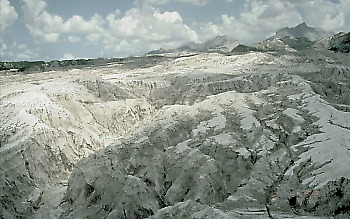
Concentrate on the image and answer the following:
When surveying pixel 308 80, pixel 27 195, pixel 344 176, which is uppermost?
pixel 308 80

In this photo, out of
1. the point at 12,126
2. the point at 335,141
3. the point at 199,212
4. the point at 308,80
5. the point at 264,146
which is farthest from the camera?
the point at 308,80

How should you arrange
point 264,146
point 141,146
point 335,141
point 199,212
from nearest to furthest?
point 199,212, point 335,141, point 264,146, point 141,146

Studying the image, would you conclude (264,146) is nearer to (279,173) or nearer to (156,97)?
(279,173)

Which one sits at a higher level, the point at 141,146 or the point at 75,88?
the point at 75,88

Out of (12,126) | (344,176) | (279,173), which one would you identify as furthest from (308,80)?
(12,126)

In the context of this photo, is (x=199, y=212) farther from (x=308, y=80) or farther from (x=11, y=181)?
(x=308, y=80)

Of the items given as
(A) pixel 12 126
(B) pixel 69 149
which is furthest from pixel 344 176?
(A) pixel 12 126

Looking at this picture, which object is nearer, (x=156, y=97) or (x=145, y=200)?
(x=145, y=200)
